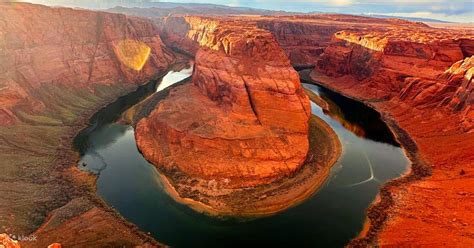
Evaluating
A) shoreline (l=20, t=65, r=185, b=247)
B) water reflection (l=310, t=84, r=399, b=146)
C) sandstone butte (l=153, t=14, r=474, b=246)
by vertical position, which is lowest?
shoreline (l=20, t=65, r=185, b=247)

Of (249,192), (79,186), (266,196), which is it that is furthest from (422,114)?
(79,186)

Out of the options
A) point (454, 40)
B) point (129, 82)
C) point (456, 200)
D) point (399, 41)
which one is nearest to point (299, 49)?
point (399, 41)

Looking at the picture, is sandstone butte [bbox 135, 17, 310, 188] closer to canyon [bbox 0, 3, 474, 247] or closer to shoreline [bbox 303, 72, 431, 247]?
canyon [bbox 0, 3, 474, 247]

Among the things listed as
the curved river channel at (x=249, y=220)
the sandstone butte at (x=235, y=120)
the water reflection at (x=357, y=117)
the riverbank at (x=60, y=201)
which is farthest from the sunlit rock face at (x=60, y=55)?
the water reflection at (x=357, y=117)

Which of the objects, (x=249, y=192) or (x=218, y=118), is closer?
(x=249, y=192)

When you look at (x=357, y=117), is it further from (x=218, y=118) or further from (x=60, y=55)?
(x=60, y=55)

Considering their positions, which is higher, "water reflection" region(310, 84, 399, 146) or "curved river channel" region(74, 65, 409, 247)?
"water reflection" region(310, 84, 399, 146)

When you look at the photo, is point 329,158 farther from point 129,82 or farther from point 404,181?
point 129,82

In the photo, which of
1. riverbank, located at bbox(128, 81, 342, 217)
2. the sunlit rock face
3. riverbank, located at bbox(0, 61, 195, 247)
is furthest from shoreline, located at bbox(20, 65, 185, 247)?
the sunlit rock face
